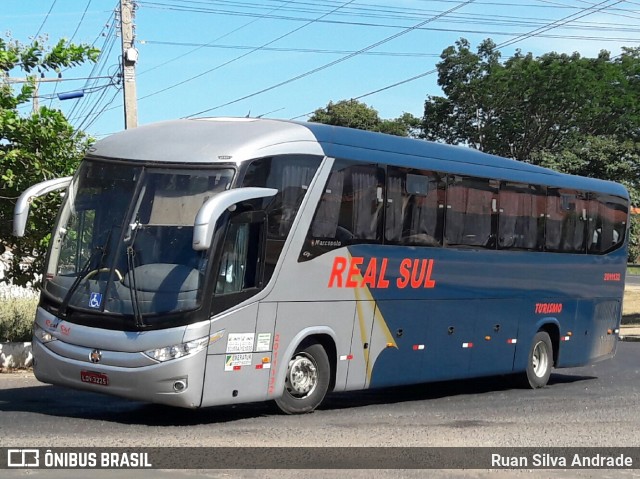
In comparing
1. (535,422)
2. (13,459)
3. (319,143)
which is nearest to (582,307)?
Result: (535,422)

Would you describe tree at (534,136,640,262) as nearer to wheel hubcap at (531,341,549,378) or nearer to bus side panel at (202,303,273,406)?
wheel hubcap at (531,341,549,378)

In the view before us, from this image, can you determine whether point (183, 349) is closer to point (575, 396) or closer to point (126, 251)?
point (126, 251)

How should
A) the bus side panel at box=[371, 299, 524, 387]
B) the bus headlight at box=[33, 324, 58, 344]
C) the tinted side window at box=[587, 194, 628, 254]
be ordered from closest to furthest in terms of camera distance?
the bus headlight at box=[33, 324, 58, 344], the bus side panel at box=[371, 299, 524, 387], the tinted side window at box=[587, 194, 628, 254]

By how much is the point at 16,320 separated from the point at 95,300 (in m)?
9.81

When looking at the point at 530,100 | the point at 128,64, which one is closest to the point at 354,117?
the point at 530,100

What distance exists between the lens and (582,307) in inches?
758

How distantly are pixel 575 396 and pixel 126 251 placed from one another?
331 inches

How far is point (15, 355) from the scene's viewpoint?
18.5 metres

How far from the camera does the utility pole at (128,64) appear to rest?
918 inches

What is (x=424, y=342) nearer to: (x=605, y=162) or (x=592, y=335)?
(x=592, y=335)

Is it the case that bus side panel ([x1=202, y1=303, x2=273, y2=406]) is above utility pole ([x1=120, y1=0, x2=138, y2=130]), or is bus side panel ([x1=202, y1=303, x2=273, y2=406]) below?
below

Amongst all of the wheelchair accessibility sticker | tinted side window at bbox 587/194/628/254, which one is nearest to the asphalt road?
the wheelchair accessibility sticker

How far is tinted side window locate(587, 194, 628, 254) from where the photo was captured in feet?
63.4

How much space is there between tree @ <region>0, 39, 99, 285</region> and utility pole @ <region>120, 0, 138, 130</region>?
494 cm
